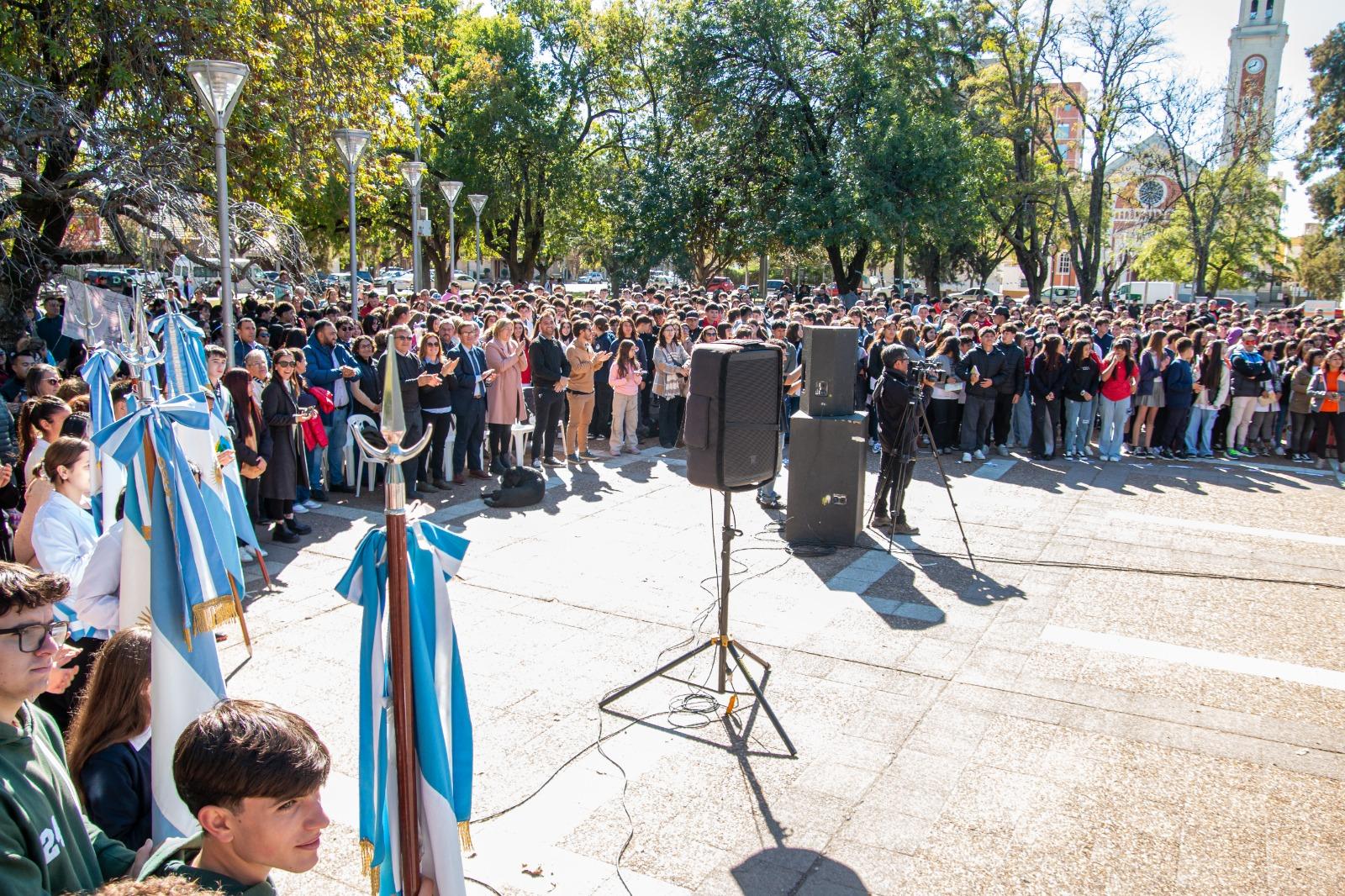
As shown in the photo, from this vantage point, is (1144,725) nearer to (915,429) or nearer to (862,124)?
(915,429)

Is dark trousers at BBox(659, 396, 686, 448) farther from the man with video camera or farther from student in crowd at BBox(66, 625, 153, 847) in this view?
student in crowd at BBox(66, 625, 153, 847)

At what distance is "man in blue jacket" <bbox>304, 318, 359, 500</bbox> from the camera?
1039 cm

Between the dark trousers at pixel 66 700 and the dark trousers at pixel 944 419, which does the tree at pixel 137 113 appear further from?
the dark trousers at pixel 944 419

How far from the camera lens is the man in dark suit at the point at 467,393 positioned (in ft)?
37.1

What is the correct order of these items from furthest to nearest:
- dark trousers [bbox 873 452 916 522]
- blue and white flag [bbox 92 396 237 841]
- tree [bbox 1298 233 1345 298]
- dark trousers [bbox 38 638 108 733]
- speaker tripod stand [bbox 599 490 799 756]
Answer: tree [bbox 1298 233 1345 298] → dark trousers [bbox 873 452 916 522] → speaker tripod stand [bbox 599 490 799 756] → dark trousers [bbox 38 638 108 733] → blue and white flag [bbox 92 396 237 841]

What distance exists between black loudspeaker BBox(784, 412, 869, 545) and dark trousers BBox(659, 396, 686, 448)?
4.96m

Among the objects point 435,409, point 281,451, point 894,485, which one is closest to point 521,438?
point 435,409

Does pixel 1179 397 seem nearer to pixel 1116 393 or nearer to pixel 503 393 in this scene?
pixel 1116 393

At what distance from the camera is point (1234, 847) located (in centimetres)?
449

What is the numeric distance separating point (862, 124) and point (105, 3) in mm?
20116

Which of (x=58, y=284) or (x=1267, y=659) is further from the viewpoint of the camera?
(x=58, y=284)

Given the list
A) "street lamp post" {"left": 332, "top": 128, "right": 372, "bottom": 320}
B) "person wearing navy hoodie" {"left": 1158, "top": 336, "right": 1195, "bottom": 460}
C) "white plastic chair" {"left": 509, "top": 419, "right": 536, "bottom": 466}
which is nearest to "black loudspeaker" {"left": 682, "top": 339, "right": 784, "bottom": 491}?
"white plastic chair" {"left": 509, "top": 419, "right": 536, "bottom": 466}

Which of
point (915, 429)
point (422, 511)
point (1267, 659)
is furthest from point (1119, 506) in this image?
point (422, 511)

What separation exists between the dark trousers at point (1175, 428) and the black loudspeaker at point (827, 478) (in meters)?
7.85
